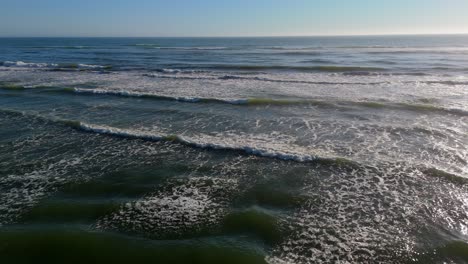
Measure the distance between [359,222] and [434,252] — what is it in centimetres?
152

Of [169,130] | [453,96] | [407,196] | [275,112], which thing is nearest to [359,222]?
[407,196]

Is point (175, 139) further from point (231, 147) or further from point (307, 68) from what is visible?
point (307, 68)

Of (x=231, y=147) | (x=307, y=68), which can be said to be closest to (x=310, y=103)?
(x=231, y=147)

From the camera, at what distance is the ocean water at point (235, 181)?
679cm

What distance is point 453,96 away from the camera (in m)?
21.6

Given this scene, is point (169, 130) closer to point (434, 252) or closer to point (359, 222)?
point (359, 222)


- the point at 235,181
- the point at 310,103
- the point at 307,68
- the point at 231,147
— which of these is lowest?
the point at 235,181

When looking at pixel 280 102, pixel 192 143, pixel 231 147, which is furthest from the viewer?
pixel 280 102

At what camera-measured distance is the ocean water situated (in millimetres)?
6789

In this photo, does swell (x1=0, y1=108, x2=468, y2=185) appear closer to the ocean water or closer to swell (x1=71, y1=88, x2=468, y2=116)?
the ocean water

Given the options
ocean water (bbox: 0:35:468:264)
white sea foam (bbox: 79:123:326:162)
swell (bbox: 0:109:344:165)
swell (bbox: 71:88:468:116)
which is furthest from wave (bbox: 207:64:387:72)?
white sea foam (bbox: 79:123:326:162)

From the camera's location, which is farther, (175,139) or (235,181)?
(175,139)

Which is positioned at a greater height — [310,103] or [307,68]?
[307,68]

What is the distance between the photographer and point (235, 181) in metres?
9.73
